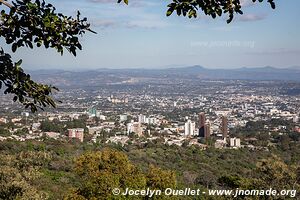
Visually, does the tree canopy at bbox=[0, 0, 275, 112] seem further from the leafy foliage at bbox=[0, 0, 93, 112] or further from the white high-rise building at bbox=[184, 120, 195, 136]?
the white high-rise building at bbox=[184, 120, 195, 136]

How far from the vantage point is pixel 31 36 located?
1.87 metres

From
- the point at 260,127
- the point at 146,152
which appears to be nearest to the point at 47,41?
the point at 146,152

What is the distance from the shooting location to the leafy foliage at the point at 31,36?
1.84 meters

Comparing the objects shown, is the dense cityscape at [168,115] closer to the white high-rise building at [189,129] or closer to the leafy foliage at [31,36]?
the white high-rise building at [189,129]

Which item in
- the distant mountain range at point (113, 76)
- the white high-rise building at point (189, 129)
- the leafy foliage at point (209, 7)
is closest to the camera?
the leafy foliage at point (209, 7)

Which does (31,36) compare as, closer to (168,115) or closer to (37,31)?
(37,31)

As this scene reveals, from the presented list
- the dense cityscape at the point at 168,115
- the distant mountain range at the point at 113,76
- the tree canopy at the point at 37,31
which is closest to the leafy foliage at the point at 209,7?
the tree canopy at the point at 37,31

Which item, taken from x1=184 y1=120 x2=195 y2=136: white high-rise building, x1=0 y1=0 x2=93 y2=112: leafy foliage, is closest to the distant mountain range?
x1=184 y1=120 x2=195 y2=136: white high-rise building

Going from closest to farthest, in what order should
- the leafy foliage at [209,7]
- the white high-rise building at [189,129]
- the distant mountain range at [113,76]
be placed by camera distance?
the leafy foliage at [209,7] < the white high-rise building at [189,129] < the distant mountain range at [113,76]

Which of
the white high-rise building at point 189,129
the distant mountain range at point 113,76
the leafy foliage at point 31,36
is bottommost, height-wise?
the white high-rise building at point 189,129

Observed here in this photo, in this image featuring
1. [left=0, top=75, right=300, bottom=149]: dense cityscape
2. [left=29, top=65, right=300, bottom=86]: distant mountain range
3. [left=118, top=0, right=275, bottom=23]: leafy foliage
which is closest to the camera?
[left=118, top=0, right=275, bottom=23]: leafy foliage

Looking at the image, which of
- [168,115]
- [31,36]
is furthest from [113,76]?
[31,36]

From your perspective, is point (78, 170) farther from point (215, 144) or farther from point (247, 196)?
point (215, 144)

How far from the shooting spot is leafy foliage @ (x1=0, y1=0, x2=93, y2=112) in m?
1.84
